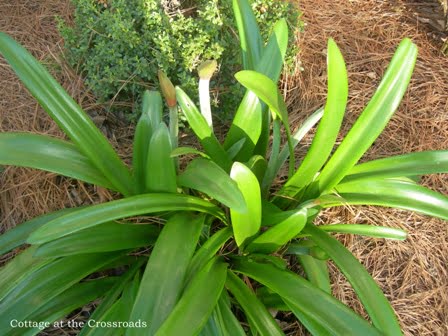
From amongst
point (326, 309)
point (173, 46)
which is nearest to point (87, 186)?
point (173, 46)

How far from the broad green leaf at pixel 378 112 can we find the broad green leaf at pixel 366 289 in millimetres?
196

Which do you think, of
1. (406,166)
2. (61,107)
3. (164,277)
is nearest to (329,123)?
(406,166)

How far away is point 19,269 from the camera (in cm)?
120

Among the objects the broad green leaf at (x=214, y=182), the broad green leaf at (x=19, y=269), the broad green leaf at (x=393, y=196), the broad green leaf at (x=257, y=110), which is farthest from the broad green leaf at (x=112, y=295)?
the broad green leaf at (x=393, y=196)

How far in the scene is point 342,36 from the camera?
205 centimetres

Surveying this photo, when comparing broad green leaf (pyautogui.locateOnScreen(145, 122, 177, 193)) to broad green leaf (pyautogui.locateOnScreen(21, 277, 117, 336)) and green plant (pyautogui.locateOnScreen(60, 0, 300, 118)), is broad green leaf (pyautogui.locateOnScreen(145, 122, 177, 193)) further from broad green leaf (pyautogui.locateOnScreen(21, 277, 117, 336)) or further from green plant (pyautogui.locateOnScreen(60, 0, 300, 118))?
green plant (pyautogui.locateOnScreen(60, 0, 300, 118))

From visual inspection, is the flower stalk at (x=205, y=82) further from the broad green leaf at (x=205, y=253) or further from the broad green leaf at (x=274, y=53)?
the broad green leaf at (x=205, y=253)

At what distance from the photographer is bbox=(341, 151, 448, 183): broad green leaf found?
3.89 feet

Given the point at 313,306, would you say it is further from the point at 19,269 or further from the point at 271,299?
the point at 19,269

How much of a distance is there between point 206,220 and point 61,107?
0.48 meters

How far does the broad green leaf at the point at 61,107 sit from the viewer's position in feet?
3.76

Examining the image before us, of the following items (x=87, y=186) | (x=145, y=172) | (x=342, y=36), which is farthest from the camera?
(x=342, y=36)

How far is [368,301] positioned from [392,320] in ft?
0.21

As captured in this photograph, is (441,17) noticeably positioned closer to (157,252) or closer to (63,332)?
(157,252)
